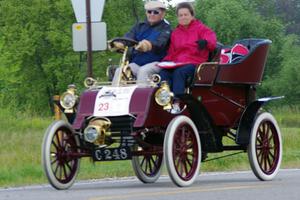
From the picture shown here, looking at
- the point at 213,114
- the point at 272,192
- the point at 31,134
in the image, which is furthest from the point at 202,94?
the point at 31,134

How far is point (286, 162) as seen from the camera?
18.6m

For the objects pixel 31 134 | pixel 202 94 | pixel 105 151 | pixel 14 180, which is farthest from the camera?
pixel 31 134

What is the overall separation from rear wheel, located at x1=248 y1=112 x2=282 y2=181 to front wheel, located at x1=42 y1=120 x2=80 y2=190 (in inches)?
89.0

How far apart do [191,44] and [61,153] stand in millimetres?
2067

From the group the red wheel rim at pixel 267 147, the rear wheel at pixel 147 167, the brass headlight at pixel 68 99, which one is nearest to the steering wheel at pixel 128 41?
the brass headlight at pixel 68 99

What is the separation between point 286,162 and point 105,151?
736 centimetres

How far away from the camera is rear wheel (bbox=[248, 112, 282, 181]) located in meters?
13.0

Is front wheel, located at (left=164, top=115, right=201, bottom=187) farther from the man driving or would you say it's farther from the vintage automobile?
the man driving

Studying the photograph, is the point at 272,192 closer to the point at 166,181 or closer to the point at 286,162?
the point at 166,181

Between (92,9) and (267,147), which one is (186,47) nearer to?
(267,147)

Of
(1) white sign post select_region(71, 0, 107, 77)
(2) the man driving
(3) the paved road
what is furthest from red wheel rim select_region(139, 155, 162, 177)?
(1) white sign post select_region(71, 0, 107, 77)

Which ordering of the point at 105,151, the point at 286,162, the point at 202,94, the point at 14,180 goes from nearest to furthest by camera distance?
the point at 105,151 → the point at 202,94 → the point at 14,180 → the point at 286,162

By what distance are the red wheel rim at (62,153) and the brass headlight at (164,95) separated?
117cm

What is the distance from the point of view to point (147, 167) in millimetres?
13719
